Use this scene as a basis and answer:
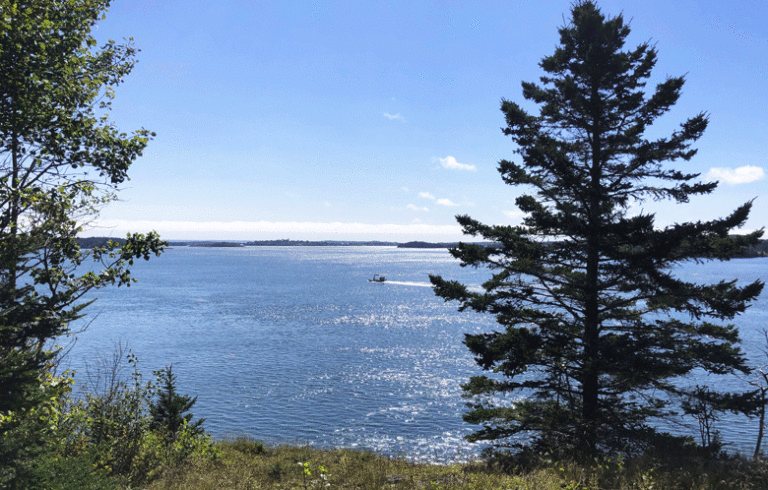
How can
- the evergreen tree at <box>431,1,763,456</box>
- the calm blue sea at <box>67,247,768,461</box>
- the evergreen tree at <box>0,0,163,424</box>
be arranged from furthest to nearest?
1. the calm blue sea at <box>67,247,768,461</box>
2. the evergreen tree at <box>431,1,763,456</box>
3. the evergreen tree at <box>0,0,163,424</box>

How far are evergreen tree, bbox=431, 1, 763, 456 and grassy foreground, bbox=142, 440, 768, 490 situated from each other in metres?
3.36

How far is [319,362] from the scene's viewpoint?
Answer: 45.8 meters

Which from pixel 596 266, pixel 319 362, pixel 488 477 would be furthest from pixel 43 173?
pixel 319 362

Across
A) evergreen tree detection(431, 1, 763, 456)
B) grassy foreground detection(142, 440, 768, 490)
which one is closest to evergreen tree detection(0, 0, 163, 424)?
grassy foreground detection(142, 440, 768, 490)

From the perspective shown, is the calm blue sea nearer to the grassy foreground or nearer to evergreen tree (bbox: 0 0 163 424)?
the grassy foreground

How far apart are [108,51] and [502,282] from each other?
589 inches

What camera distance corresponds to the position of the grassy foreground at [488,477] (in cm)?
942

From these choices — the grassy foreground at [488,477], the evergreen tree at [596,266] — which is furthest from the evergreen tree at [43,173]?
the evergreen tree at [596,266]

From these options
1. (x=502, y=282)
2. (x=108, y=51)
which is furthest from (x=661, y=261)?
(x=108, y=51)

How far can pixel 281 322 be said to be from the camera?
67750mm

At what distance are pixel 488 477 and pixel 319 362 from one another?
37269mm

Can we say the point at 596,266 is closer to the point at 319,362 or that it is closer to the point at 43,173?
the point at 43,173

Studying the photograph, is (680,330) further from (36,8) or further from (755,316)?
(755,316)

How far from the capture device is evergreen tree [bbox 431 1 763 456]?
14930 millimetres
